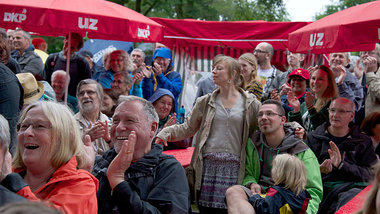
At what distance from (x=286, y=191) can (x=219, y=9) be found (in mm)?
17975

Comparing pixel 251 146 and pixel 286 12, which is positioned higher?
pixel 286 12

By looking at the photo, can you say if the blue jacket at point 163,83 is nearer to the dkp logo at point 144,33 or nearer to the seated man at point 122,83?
the seated man at point 122,83

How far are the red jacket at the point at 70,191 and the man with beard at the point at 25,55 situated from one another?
5.53 metres

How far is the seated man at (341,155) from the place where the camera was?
4.85 m

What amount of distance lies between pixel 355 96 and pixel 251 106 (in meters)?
2.69

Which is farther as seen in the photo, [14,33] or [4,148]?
[14,33]

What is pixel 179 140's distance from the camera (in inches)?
216

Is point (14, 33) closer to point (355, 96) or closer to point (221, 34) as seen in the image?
point (221, 34)

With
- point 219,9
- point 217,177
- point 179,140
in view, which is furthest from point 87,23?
point 219,9

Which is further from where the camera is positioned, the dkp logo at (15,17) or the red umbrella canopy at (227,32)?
the red umbrella canopy at (227,32)

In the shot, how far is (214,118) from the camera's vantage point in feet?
16.2

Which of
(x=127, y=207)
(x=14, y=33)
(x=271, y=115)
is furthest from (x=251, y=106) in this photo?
(x=14, y=33)

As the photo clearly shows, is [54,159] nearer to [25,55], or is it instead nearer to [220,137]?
[220,137]

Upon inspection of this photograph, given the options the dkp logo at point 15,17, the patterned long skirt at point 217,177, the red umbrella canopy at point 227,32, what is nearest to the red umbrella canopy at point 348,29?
the patterned long skirt at point 217,177
